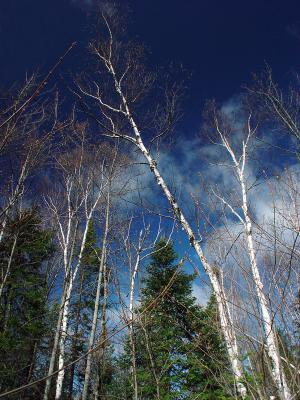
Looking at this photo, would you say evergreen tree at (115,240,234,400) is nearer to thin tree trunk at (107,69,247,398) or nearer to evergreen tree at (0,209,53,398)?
thin tree trunk at (107,69,247,398)

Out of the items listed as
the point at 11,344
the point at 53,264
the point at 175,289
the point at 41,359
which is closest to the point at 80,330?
the point at 41,359

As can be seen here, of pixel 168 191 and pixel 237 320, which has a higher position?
pixel 168 191

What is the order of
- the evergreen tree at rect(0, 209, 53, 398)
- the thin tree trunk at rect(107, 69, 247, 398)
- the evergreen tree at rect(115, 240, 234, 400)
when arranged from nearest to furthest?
the thin tree trunk at rect(107, 69, 247, 398)
the evergreen tree at rect(115, 240, 234, 400)
the evergreen tree at rect(0, 209, 53, 398)

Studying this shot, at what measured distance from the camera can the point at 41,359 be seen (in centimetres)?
1383

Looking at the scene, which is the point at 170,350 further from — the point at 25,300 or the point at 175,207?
the point at 25,300

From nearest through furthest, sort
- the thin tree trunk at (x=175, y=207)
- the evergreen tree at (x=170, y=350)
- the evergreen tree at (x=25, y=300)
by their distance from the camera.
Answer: the thin tree trunk at (x=175, y=207), the evergreen tree at (x=170, y=350), the evergreen tree at (x=25, y=300)

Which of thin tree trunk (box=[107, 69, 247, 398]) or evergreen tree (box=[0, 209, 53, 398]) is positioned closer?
thin tree trunk (box=[107, 69, 247, 398])

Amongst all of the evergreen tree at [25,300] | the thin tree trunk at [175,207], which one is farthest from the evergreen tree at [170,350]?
the evergreen tree at [25,300]

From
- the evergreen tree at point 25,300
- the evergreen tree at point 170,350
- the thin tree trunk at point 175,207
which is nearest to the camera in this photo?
the thin tree trunk at point 175,207

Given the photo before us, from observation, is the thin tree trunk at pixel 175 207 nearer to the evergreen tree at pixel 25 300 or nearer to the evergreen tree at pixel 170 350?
the evergreen tree at pixel 170 350

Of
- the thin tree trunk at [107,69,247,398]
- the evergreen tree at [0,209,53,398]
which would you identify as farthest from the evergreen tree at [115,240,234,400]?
the evergreen tree at [0,209,53,398]

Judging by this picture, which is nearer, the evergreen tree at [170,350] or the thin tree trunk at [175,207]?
the thin tree trunk at [175,207]

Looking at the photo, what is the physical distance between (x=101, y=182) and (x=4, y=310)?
22.6 feet

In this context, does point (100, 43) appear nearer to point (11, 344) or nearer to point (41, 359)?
point (11, 344)
